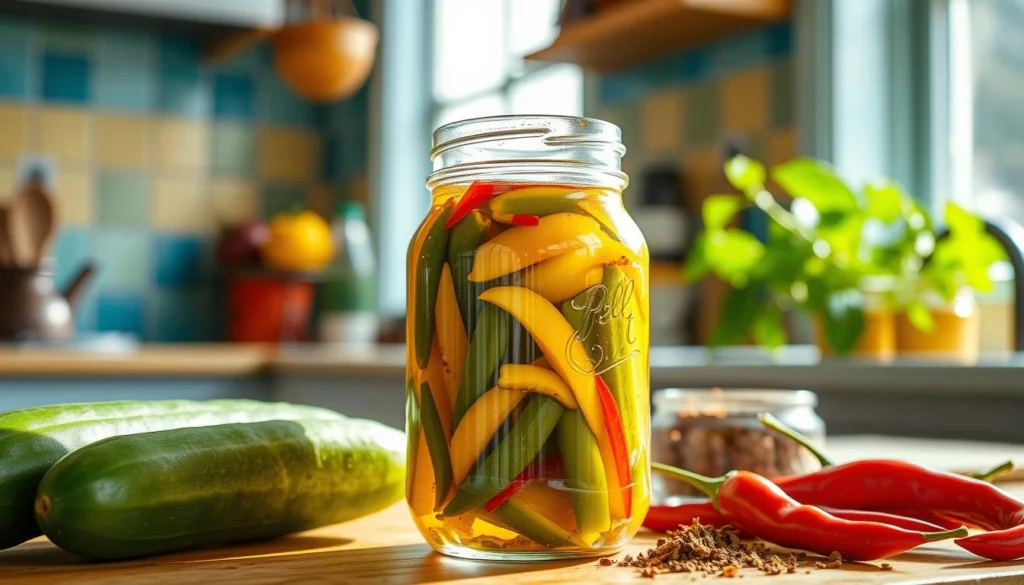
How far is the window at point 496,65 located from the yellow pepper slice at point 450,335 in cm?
253

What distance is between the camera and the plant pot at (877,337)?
1.92m

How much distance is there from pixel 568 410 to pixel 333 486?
170 millimetres

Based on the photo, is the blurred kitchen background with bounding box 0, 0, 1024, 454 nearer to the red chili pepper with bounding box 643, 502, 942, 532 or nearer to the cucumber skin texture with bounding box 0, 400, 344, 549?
the red chili pepper with bounding box 643, 502, 942, 532

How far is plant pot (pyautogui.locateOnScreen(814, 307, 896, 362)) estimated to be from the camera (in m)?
1.92

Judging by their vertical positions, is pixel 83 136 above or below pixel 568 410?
above

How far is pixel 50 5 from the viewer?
3.26 meters

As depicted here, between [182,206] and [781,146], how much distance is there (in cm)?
238

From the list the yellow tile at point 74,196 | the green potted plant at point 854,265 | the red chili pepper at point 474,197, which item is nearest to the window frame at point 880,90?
the green potted plant at point 854,265

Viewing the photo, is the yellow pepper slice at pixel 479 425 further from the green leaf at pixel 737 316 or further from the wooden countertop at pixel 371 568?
the green leaf at pixel 737 316

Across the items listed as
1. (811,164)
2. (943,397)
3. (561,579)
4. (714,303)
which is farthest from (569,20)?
(561,579)

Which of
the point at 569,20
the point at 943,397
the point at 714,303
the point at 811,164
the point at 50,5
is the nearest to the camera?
the point at 943,397

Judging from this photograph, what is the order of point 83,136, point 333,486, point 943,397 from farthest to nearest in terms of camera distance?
1. point 83,136
2. point 943,397
3. point 333,486

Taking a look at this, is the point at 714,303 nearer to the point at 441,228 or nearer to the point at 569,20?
the point at 569,20

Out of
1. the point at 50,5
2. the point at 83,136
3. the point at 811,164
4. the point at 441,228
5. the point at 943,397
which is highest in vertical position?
the point at 50,5
